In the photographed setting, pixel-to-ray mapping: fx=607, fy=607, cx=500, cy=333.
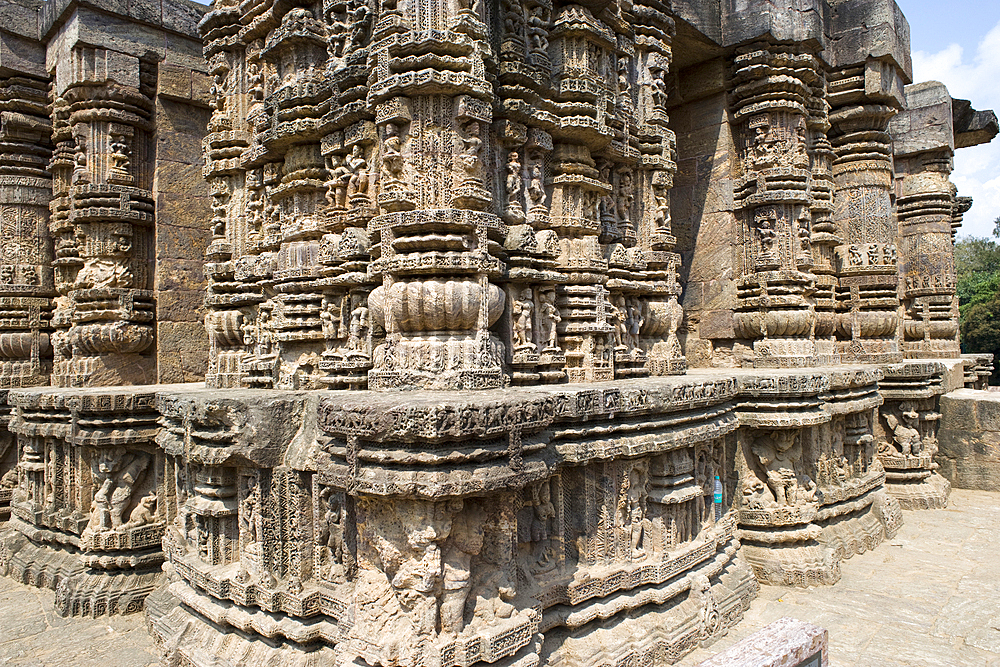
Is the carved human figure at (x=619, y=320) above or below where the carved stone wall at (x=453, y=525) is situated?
above

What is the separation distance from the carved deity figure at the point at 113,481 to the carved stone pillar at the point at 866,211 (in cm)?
965

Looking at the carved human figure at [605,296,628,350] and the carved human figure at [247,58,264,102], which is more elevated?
the carved human figure at [247,58,264,102]

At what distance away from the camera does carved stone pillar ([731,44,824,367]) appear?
25.4 ft

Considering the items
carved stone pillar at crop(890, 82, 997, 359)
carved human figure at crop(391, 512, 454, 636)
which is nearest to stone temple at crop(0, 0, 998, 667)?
carved human figure at crop(391, 512, 454, 636)

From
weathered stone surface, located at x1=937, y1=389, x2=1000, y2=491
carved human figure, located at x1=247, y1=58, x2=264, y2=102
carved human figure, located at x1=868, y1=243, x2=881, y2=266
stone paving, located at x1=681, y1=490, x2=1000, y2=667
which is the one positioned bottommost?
stone paving, located at x1=681, y1=490, x2=1000, y2=667

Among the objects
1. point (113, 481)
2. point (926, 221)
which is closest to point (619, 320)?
point (113, 481)

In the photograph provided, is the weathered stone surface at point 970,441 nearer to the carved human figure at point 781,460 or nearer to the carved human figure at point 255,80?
the carved human figure at point 781,460

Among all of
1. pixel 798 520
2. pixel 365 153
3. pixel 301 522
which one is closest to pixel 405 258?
pixel 365 153

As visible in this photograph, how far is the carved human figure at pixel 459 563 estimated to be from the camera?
10.8 ft

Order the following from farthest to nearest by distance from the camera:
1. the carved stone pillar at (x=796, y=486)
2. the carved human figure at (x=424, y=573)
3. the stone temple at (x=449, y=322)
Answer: the carved stone pillar at (x=796, y=486)
the stone temple at (x=449, y=322)
the carved human figure at (x=424, y=573)

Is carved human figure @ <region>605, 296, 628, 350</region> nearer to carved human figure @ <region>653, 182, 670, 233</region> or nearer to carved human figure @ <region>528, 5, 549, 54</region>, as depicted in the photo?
carved human figure @ <region>653, 182, 670, 233</region>

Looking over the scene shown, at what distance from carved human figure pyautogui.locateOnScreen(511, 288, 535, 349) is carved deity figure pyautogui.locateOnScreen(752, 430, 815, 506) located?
2932mm

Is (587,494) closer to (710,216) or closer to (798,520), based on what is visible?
(798,520)

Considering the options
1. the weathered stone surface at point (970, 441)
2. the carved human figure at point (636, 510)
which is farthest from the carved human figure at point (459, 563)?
the weathered stone surface at point (970, 441)
